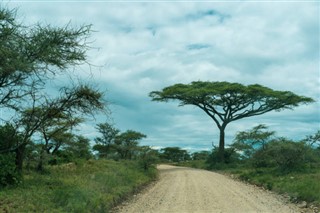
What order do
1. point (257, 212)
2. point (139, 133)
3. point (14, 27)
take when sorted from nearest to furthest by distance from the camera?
point (14, 27) → point (257, 212) → point (139, 133)

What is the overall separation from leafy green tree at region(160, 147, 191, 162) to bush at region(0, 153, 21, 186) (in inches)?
2546

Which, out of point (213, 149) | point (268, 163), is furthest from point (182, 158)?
point (268, 163)

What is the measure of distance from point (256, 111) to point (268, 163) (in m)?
12.9

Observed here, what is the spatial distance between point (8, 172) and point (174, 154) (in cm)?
6624

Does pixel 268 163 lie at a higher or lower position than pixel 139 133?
lower

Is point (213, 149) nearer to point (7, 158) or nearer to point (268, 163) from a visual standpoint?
point (268, 163)

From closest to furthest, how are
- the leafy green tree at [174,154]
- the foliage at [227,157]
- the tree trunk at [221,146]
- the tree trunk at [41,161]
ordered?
the tree trunk at [41,161] < the tree trunk at [221,146] < the foliage at [227,157] < the leafy green tree at [174,154]

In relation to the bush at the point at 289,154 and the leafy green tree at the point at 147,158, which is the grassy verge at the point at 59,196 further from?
the leafy green tree at the point at 147,158

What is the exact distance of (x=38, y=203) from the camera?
11.1m

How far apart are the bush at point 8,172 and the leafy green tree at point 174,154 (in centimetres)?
6467

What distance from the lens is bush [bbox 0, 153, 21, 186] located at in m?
13.8

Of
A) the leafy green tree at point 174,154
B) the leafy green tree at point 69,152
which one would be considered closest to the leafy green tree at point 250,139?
the leafy green tree at point 69,152

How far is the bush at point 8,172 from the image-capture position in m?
13.8

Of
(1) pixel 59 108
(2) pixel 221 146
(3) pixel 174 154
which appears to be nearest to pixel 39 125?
(1) pixel 59 108
